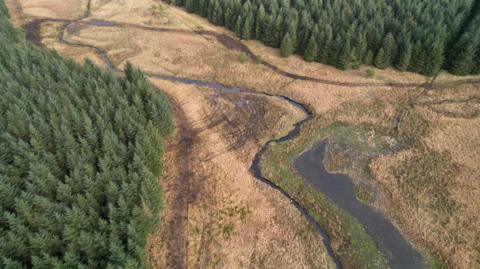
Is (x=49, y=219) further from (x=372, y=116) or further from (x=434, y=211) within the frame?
(x=372, y=116)

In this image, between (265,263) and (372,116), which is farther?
(372,116)

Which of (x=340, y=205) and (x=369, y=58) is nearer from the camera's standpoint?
(x=340, y=205)

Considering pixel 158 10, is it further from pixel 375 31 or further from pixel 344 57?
pixel 375 31

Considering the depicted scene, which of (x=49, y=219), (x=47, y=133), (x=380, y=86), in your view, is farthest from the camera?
(x=380, y=86)

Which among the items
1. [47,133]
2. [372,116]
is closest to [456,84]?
[372,116]

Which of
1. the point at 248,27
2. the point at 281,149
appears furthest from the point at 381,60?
the point at 281,149

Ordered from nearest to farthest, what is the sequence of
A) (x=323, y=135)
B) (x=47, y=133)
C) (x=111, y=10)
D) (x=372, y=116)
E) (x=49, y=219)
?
1. (x=49, y=219)
2. (x=47, y=133)
3. (x=323, y=135)
4. (x=372, y=116)
5. (x=111, y=10)

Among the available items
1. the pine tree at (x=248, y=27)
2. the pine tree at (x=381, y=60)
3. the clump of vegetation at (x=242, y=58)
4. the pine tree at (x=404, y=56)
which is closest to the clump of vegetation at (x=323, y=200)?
the pine tree at (x=381, y=60)
